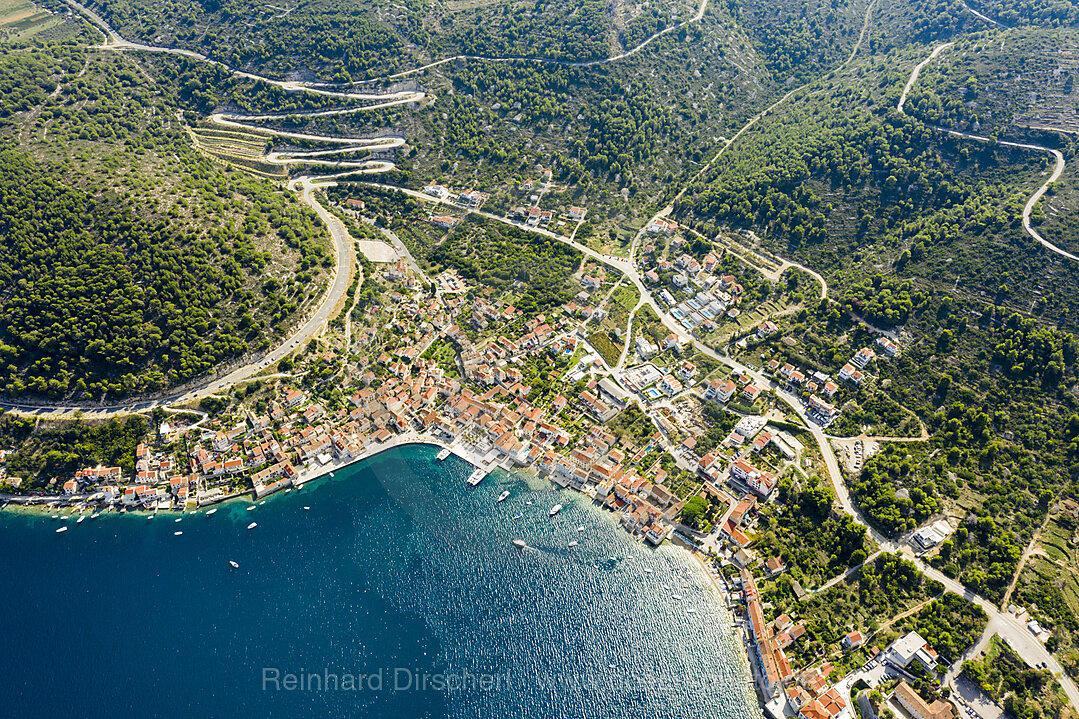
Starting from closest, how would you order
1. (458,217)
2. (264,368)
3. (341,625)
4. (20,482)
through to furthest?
1. (341,625)
2. (20,482)
3. (264,368)
4. (458,217)

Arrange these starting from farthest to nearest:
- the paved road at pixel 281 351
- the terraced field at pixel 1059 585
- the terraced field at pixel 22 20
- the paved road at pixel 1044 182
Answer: the terraced field at pixel 22 20 < the paved road at pixel 1044 182 < the paved road at pixel 281 351 < the terraced field at pixel 1059 585

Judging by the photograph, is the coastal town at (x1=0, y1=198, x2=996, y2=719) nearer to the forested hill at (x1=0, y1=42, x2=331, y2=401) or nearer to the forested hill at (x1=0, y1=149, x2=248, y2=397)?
the forested hill at (x1=0, y1=149, x2=248, y2=397)

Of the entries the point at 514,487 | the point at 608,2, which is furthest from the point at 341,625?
the point at 608,2

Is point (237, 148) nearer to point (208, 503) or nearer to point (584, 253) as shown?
point (584, 253)

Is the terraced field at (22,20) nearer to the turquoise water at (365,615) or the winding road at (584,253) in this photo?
the winding road at (584,253)

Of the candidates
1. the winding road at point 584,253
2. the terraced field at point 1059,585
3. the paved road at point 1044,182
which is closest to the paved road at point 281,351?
the winding road at point 584,253

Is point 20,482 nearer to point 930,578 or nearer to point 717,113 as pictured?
point 930,578

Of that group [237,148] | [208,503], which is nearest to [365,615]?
[208,503]

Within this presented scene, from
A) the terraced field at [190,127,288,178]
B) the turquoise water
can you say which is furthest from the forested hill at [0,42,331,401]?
the turquoise water

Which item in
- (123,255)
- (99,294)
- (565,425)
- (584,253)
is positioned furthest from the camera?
(584,253)
